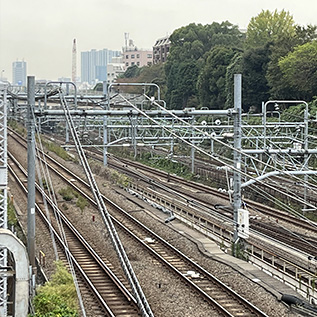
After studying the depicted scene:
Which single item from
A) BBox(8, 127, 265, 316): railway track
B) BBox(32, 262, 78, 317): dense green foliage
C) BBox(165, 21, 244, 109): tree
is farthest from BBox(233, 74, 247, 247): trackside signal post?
BBox(165, 21, 244, 109): tree

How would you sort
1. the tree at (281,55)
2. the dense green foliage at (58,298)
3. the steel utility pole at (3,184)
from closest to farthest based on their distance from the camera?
the dense green foliage at (58,298) < the steel utility pole at (3,184) < the tree at (281,55)

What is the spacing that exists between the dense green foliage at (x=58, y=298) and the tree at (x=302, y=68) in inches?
1046

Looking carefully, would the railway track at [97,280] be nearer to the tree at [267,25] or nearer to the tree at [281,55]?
the tree at [281,55]

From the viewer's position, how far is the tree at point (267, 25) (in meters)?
53.0

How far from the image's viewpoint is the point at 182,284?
12.1 m

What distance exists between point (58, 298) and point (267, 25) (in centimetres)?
4748

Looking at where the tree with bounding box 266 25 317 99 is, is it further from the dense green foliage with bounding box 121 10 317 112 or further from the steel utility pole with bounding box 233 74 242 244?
the steel utility pole with bounding box 233 74 242 244

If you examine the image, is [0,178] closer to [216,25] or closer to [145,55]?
[216,25]

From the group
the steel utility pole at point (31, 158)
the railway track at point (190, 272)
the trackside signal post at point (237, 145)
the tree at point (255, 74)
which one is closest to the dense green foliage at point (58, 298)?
the steel utility pole at point (31, 158)

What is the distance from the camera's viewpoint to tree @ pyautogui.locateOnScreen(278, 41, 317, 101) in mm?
35094

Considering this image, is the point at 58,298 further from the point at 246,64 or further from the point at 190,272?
the point at 246,64

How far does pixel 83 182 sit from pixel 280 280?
15.5 m

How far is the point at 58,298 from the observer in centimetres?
973

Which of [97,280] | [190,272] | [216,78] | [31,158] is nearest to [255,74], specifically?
[216,78]
